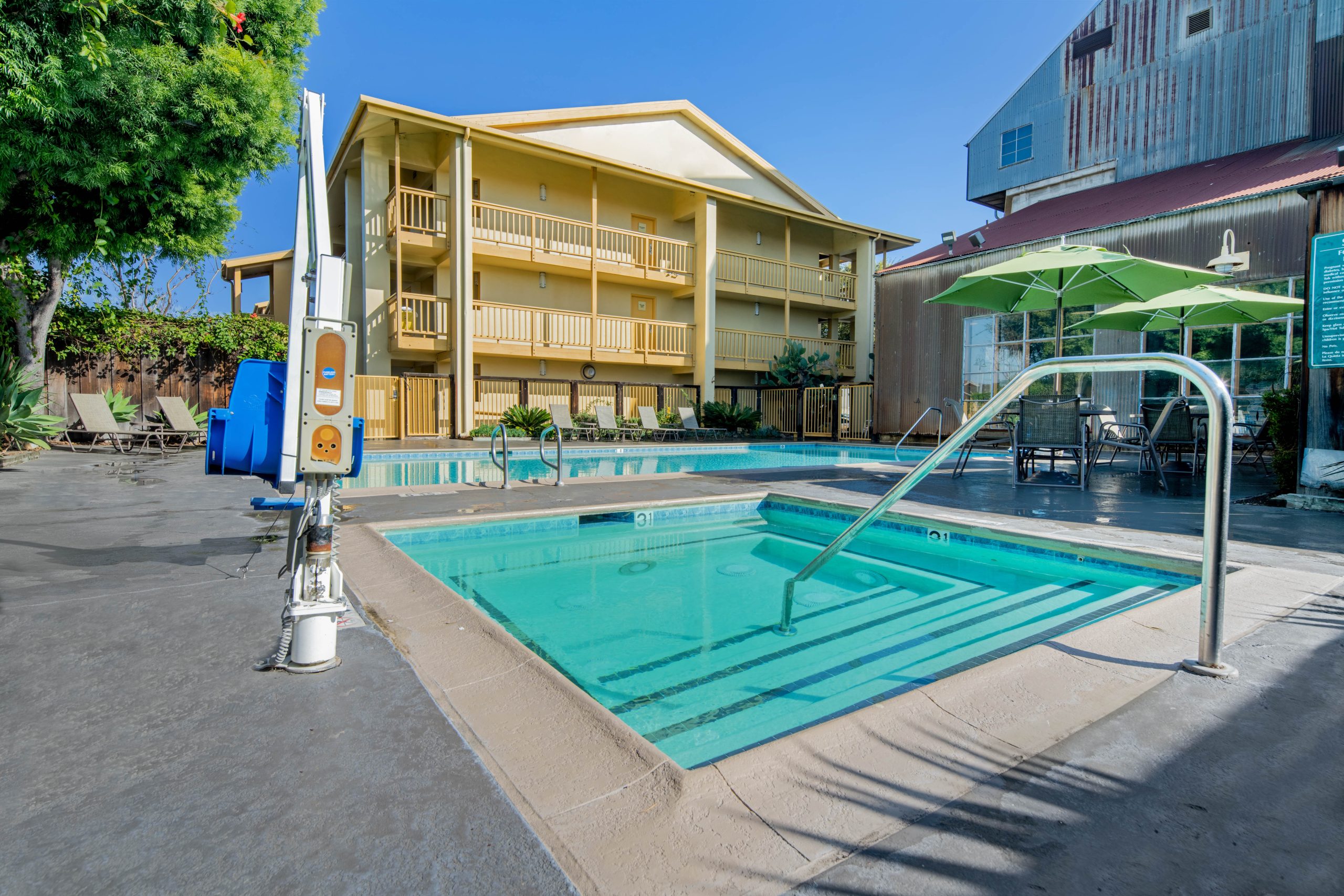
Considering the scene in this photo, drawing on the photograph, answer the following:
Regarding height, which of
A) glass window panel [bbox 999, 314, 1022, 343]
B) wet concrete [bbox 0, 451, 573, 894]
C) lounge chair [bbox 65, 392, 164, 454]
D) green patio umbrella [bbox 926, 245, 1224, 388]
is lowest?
→ wet concrete [bbox 0, 451, 573, 894]

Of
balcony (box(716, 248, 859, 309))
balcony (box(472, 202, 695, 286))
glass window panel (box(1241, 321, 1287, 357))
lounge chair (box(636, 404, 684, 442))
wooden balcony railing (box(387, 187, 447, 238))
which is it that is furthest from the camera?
balcony (box(716, 248, 859, 309))

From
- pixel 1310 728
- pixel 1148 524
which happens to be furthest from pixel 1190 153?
pixel 1310 728

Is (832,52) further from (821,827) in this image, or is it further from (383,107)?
(821,827)

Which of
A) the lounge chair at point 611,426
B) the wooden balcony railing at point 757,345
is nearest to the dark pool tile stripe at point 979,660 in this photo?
the lounge chair at point 611,426

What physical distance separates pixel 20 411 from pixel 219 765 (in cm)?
1060

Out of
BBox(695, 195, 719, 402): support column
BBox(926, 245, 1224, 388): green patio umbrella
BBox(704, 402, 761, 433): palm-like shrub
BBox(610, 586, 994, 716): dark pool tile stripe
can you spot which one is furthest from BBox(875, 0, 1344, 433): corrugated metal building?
BBox(610, 586, 994, 716): dark pool tile stripe

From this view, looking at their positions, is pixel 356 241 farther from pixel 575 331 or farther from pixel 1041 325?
pixel 1041 325

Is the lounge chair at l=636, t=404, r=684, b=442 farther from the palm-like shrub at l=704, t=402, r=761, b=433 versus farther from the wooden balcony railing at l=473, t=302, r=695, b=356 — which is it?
the wooden balcony railing at l=473, t=302, r=695, b=356

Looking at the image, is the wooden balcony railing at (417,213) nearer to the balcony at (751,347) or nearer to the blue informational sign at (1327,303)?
the balcony at (751,347)

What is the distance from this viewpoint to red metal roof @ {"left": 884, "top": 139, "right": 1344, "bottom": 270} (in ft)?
37.9

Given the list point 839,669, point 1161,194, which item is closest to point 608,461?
point 839,669

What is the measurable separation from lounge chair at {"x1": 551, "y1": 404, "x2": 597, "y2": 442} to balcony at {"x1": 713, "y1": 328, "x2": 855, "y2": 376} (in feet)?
16.5

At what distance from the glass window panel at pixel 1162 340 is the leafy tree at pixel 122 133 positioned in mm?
14059

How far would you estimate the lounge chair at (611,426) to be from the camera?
1591 centimetres
